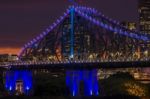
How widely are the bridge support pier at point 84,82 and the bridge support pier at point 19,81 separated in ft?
33.8

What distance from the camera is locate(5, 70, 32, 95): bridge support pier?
126 meters

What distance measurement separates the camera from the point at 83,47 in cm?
11706

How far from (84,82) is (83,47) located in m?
5.10

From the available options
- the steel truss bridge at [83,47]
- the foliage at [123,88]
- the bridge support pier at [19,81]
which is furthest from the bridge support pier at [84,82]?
the bridge support pier at [19,81]

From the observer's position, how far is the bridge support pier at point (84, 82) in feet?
380

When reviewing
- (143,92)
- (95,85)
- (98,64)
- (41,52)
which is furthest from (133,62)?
(143,92)

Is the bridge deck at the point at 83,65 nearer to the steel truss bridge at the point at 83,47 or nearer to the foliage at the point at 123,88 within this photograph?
the steel truss bridge at the point at 83,47

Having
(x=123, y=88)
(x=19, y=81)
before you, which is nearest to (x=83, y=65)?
(x=19, y=81)

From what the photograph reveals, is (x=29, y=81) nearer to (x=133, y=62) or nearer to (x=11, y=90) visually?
(x=11, y=90)

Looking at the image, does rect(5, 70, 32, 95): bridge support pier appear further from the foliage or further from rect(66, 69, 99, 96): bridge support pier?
the foliage

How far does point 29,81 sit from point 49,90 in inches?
141

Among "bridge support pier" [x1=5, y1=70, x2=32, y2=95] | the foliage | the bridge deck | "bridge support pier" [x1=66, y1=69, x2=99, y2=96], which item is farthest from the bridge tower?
"bridge support pier" [x1=5, y1=70, x2=32, y2=95]

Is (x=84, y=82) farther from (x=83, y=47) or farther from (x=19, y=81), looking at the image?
(x=19, y=81)

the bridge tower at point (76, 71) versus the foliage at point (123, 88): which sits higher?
the bridge tower at point (76, 71)
